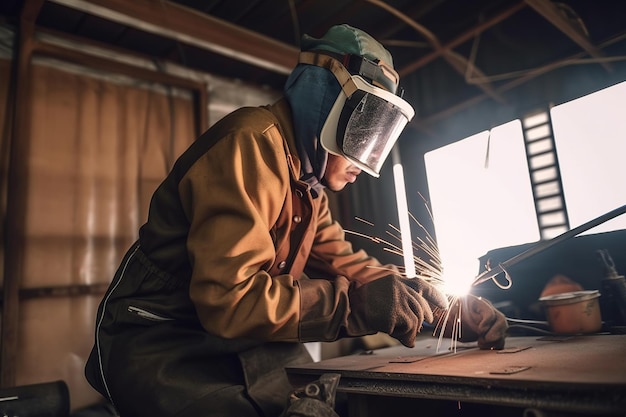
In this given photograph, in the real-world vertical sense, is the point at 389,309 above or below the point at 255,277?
below

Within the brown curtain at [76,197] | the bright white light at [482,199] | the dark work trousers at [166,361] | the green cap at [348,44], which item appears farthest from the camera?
the bright white light at [482,199]

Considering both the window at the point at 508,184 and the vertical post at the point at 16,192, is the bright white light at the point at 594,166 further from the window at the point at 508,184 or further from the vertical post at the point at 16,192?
the vertical post at the point at 16,192

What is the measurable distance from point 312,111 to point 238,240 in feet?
2.08

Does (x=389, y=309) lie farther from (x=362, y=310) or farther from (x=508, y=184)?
(x=508, y=184)

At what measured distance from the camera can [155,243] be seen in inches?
63.2

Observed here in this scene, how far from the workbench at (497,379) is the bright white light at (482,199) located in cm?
163

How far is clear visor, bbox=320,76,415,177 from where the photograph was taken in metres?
1.75

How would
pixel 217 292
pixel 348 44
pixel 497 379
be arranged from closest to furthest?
pixel 497 379 < pixel 217 292 < pixel 348 44

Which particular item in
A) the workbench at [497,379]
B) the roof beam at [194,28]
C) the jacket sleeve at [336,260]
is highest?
the roof beam at [194,28]

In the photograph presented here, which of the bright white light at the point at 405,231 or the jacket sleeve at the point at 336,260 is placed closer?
the bright white light at the point at 405,231

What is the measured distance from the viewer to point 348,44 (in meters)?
1.88

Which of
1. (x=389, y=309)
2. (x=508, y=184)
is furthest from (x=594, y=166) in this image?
(x=389, y=309)

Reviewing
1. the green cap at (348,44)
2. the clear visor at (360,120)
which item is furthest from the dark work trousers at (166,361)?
the green cap at (348,44)

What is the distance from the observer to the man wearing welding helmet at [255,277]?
4.62 feet
